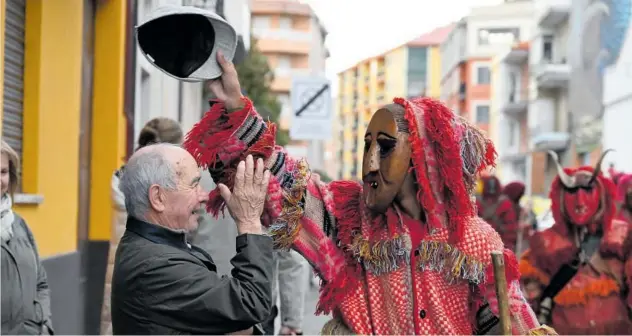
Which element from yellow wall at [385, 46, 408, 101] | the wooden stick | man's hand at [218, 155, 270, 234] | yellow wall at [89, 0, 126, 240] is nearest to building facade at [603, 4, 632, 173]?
yellow wall at [89, 0, 126, 240]

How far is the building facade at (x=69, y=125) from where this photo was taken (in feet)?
23.0

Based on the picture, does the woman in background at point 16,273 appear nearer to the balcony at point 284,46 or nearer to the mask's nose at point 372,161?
the mask's nose at point 372,161

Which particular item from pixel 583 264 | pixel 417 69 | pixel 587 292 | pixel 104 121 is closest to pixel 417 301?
pixel 587 292

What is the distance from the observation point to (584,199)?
20.5 ft

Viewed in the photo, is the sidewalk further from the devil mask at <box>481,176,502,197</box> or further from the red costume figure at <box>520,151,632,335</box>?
the devil mask at <box>481,176,502,197</box>

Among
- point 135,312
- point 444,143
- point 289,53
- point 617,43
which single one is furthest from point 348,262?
point 289,53

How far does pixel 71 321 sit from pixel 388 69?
97036mm

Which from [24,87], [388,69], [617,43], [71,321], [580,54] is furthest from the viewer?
[388,69]

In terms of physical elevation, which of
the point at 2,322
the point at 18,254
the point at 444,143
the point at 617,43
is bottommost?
the point at 2,322

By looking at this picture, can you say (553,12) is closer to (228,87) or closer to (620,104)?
(620,104)

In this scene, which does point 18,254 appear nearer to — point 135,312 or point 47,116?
point 135,312

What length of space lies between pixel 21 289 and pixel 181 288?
193 centimetres

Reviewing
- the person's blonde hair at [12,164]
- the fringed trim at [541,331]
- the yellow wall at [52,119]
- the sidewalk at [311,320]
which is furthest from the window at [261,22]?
the fringed trim at [541,331]

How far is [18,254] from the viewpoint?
4625 millimetres
